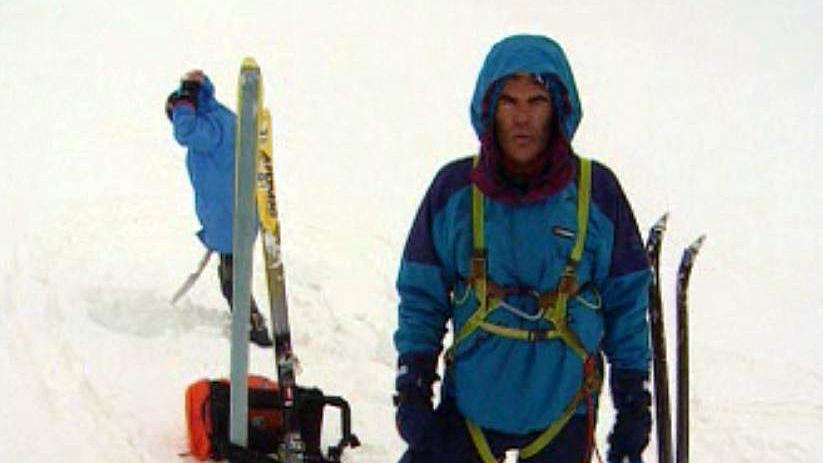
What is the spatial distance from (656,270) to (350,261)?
5.37 metres

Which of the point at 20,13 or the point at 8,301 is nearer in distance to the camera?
the point at 8,301

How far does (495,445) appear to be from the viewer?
327cm

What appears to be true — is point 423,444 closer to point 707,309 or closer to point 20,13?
point 707,309

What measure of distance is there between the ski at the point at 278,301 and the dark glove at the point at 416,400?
1.19m

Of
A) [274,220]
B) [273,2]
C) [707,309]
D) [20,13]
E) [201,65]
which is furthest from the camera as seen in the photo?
[273,2]

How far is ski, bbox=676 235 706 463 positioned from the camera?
4.52 metres

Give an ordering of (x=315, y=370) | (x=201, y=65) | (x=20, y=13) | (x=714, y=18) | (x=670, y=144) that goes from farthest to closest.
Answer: (x=714, y=18) < (x=20, y=13) < (x=201, y=65) < (x=670, y=144) < (x=315, y=370)

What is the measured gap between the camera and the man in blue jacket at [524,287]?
304cm

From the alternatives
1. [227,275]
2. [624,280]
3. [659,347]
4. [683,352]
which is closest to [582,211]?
[624,280]

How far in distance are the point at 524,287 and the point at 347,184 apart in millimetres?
10146

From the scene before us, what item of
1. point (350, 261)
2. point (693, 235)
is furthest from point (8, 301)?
point (693, 235)

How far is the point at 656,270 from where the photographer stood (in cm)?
441

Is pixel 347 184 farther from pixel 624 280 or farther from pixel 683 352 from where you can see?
pixel 624 280

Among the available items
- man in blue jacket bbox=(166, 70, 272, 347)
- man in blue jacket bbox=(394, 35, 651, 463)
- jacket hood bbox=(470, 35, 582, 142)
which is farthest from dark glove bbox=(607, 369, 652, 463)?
man in blue jacket bbox=(166, 70, 272, 347)
